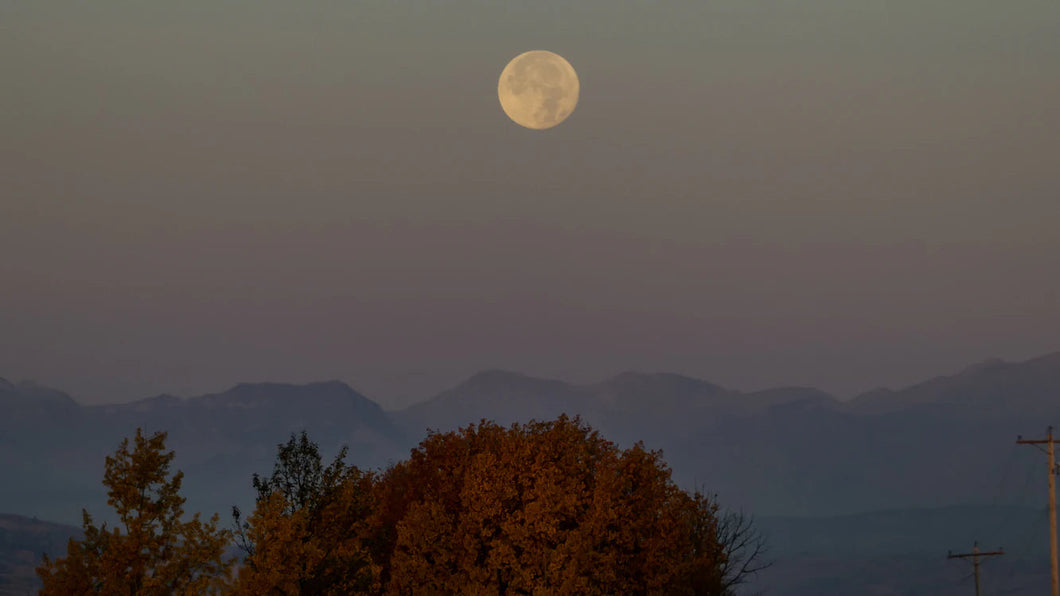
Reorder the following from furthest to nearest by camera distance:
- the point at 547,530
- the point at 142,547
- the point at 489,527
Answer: the point at 489,527 → the point at 547,530 → the point at 142,547

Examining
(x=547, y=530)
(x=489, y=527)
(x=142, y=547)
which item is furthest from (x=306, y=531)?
(x=489, y=527)

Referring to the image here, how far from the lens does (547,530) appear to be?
205 feet

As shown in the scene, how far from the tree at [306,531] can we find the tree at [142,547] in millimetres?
4570

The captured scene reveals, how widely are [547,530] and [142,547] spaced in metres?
26.8

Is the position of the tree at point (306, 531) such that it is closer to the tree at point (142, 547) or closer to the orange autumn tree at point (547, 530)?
the orange autumn tree at point (547, 530)

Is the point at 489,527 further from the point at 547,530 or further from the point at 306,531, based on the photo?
the point at 306,531

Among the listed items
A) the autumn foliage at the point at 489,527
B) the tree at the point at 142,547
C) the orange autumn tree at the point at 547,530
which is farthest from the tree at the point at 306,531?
the tree at the point at 142,547

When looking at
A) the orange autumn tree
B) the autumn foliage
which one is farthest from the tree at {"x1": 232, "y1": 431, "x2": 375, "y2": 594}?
the orange autumn tree

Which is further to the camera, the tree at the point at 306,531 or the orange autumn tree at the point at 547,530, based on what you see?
the orange autumn tree at the point at 547,530

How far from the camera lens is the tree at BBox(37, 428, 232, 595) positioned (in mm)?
39031

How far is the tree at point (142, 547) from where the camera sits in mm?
39031

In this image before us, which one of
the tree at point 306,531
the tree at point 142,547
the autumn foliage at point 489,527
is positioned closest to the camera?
the tree at point 142,547

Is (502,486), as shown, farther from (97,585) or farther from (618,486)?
(97,585)

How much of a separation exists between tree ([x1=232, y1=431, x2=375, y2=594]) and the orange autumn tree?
439 centimetres
